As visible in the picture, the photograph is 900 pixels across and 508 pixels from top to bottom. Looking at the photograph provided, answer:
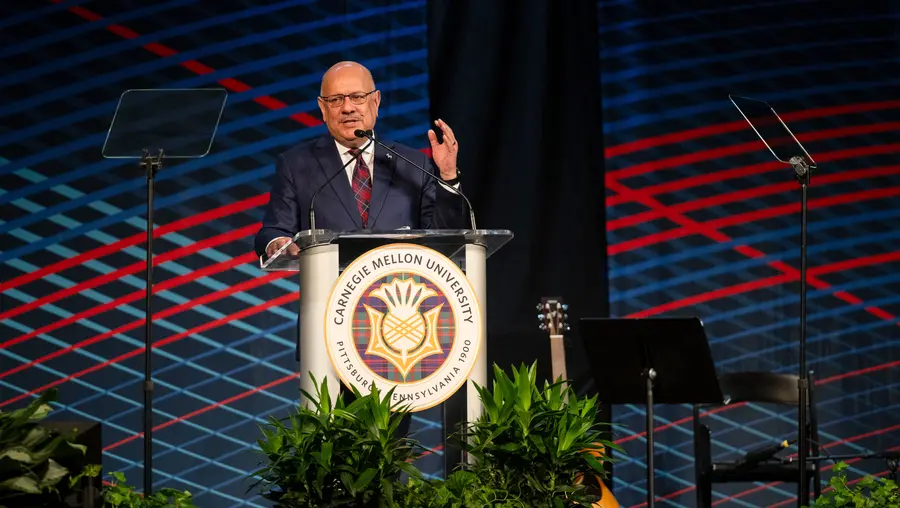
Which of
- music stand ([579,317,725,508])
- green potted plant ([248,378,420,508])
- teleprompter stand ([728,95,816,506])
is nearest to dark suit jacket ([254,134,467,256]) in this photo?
music stand ([579,317,725,508])

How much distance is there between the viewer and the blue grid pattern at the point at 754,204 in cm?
543

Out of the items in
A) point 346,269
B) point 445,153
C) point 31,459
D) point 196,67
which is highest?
point 196,67

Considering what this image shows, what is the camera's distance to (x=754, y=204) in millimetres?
5473

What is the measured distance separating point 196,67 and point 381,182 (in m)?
1.95

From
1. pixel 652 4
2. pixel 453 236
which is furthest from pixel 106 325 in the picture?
pixel 652 4

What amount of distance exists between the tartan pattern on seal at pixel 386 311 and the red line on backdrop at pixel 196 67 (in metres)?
2.49

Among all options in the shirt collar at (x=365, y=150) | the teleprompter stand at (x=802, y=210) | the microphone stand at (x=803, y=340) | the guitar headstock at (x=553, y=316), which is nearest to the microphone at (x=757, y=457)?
the teleprompter stand at (x=802, y=210)

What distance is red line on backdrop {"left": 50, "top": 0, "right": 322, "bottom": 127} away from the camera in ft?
17.4

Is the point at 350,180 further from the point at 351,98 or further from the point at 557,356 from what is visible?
the point at 557,356

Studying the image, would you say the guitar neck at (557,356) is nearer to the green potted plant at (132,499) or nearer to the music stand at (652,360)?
the music stand at (652,360)

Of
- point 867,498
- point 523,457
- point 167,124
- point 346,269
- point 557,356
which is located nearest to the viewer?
point 523,457

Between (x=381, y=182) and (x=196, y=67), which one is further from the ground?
(x=196, y=67)

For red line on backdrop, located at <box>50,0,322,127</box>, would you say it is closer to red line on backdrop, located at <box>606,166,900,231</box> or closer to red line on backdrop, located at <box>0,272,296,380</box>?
red line on backdrop, located at <box>0,272,296,380</box>

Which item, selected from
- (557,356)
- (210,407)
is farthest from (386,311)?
(210,407)
